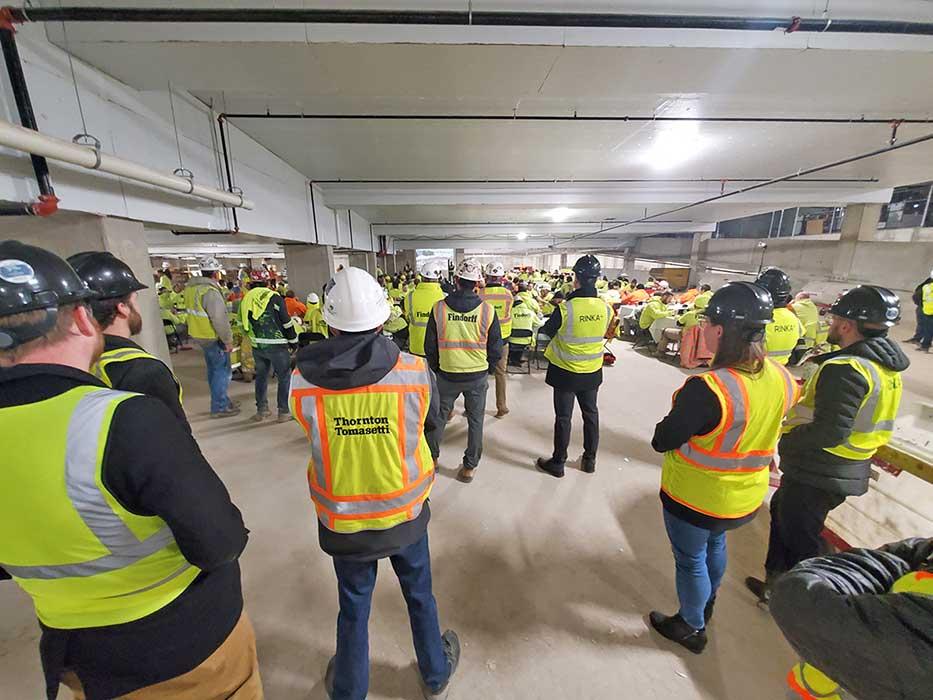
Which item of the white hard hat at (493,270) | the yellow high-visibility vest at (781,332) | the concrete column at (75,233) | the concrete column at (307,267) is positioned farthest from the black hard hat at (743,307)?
the concrete column at (307,267)

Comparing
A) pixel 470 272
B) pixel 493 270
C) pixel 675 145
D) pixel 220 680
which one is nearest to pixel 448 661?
pixel 220 680

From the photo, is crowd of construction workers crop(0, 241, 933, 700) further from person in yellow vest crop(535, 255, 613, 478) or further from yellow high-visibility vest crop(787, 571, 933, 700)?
person in yellow vest crop(535, 255, 613, 478)

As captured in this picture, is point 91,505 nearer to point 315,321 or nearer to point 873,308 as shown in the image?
point 873,308

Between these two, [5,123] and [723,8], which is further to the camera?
[723,8]

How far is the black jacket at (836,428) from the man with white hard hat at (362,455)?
186cm

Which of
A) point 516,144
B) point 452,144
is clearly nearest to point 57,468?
point 452,144

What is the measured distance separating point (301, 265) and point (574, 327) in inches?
237

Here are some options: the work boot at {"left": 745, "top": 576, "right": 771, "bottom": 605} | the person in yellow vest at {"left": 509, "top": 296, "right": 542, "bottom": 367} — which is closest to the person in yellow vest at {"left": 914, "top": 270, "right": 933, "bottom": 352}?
the person in yellow vest at {"left": 509, "top": 296, "right": 542, "bottom": 367}

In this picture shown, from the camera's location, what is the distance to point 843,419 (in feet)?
5.34

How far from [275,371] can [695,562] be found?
174 inches

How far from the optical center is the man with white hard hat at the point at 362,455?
1239mm

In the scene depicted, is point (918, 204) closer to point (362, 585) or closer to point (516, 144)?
point (516, 144)

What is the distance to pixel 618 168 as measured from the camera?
5.77 meters

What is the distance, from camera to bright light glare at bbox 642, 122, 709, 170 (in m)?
3.99
